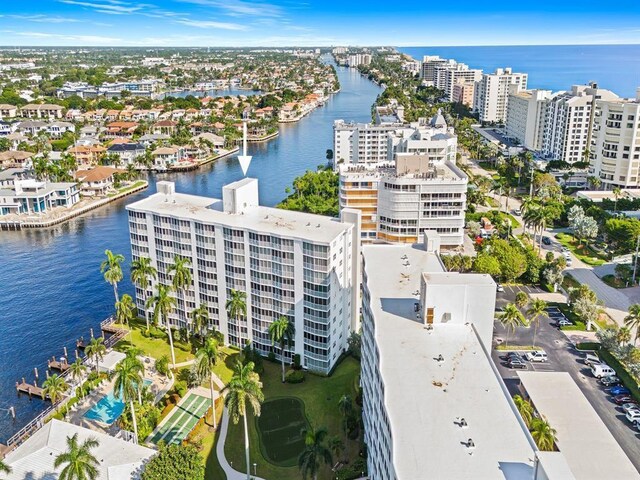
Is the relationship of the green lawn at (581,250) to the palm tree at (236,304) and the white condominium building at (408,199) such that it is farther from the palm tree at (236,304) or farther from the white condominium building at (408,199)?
the palm tree at (236,304)

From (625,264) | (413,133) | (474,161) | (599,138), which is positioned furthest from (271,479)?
(474,161)

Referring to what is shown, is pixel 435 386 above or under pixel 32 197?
above

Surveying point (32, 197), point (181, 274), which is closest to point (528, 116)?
point (32, 197)

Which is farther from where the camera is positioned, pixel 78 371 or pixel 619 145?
pixel 619 145

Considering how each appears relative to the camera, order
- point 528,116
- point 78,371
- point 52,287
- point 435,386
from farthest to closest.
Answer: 1. point 528,116
2. point 52,287
3. point 78,371
4. point 435,386

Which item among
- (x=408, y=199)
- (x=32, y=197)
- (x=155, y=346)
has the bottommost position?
(x=155, y=346)

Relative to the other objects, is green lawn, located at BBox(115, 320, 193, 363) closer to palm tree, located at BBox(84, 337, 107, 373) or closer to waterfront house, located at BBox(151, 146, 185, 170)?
palm tree, located at BBox(84, 337, 107, 373)

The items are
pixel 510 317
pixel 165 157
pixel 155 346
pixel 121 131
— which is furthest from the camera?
pixel 121 131

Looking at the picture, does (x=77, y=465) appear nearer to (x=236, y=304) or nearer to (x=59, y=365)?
(x=236, y=304)
